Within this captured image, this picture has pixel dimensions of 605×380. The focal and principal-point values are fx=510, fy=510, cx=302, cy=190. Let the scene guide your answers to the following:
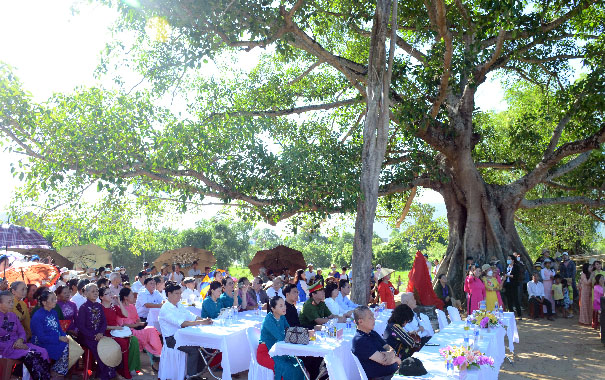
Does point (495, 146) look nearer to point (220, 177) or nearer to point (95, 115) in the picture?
point (220, 177)

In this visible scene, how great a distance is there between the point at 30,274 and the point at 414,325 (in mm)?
6663

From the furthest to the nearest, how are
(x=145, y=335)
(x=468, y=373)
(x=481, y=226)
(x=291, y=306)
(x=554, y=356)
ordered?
(x=481, y=226)
(x=554, y=356)
(x=145, y=335)
(x=291, y=306)
(x=468, y=373)

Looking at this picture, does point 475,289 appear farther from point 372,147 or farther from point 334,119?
point 334,119

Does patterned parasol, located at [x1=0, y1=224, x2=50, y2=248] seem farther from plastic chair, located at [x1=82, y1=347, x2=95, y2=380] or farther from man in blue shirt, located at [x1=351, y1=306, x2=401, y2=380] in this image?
man in blue shirt, located at [x1=351, y1=306, x2=401, y2=380]

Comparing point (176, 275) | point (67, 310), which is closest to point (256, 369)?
point (67, 310)

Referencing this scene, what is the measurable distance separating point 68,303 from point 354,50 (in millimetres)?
10980

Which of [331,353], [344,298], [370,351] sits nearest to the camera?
[370,351]

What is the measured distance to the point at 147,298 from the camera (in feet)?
31.0

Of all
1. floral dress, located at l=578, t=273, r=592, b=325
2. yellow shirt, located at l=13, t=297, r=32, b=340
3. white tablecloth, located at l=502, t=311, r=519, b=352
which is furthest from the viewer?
floral dress, located at l=578, t=273, r=592, b=325

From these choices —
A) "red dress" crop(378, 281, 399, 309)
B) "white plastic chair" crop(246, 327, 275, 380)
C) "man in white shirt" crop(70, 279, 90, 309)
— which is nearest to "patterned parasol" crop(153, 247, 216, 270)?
"red dress" crop(378, 281, 399, 309)

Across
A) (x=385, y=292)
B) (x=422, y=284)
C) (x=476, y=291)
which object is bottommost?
(x=385, y=292)

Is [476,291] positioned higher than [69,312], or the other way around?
[476,291]

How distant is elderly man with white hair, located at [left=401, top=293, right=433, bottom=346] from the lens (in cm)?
762

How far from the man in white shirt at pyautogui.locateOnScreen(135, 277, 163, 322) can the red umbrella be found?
270 inches
